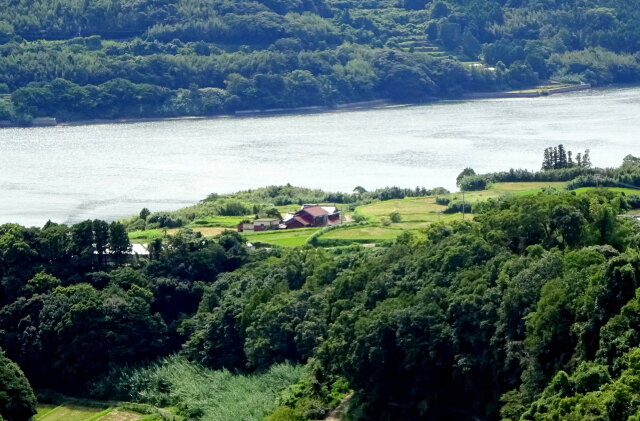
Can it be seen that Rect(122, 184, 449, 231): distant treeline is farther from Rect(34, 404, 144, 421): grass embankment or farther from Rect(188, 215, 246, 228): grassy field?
Rect(34, 404, 144, 421): grass embankment

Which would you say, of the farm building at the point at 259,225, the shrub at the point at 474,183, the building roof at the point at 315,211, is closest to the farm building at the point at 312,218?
the building roof at the point at 315,211

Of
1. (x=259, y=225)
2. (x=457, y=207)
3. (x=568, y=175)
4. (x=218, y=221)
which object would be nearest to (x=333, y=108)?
(x=568, y=175)

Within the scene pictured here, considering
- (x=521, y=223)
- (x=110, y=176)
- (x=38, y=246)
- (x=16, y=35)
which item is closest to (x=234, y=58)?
(x=16, y=35)

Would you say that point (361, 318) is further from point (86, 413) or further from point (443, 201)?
point (443, 201)

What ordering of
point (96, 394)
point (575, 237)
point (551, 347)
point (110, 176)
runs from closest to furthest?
point (551, 347) → point (575, 237) → point (96, 394) → point (110, 176)

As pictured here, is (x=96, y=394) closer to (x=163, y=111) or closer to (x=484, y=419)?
(x=484, y=419)

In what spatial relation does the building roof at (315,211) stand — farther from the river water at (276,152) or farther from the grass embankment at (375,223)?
the river water at (276,152)

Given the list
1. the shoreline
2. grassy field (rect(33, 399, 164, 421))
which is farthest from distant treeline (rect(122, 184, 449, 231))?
the shoreline
